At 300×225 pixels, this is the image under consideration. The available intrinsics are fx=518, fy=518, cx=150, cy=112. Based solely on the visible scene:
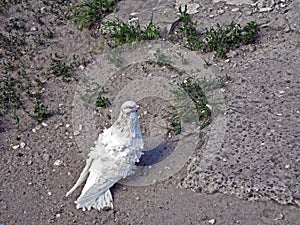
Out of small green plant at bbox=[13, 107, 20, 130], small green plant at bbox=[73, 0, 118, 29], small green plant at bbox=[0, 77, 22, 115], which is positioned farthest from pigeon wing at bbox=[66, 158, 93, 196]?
small green plant at bbox=[73, 0, 118, 29]

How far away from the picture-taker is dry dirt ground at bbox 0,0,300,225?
3.41 m

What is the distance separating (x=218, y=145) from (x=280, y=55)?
1294 mm

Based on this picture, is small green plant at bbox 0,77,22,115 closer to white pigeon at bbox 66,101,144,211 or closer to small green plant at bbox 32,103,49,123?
small green plant at bbox 32,103,49,123

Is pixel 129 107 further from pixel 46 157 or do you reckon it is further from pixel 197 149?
pixel 46 157

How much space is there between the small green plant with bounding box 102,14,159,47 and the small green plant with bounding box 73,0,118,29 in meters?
0.32

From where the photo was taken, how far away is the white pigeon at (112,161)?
351 cm

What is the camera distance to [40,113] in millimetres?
4410

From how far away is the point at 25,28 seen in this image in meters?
5.54

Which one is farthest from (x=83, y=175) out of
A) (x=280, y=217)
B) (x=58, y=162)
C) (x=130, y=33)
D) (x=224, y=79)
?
(x=130, y=33)

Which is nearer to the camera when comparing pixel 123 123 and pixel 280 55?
pixel 123 123

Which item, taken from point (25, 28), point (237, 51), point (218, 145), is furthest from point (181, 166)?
point (25, 28)

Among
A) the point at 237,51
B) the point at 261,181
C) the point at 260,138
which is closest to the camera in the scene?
the point at 261,181

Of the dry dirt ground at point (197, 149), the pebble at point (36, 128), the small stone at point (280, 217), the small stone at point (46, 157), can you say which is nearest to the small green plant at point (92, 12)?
the dry dirt ground at point (197, 149)

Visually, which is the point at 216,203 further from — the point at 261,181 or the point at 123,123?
the point at 123,123
